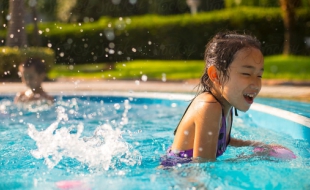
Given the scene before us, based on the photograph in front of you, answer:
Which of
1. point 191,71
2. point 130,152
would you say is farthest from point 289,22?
point 130,152

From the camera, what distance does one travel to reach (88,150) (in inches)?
157

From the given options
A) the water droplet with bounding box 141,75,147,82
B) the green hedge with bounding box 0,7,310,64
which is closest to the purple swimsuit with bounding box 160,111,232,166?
the water droplet with bounding box 141,75,147,82

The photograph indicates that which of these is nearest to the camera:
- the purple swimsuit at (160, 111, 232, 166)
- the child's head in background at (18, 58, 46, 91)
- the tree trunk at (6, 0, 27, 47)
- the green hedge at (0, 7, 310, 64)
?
the purple swimsuit at (160, 111, 232, 166)

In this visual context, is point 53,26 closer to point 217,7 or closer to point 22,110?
point 217,7

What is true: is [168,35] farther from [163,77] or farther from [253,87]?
[253,87]

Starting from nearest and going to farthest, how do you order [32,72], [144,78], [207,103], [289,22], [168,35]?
1. [207,103]
2. [32,72]
3. [144,78]
4. [289,22]
5. [168,35]

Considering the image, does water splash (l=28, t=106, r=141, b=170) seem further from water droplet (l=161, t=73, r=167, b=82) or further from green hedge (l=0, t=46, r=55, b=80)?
green hedge (l=0, t=46, r=55, b=80)

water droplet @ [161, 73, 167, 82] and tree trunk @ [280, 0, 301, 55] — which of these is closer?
water droplet @ [161, 73, 167, 82]

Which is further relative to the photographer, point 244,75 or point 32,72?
point 32,72

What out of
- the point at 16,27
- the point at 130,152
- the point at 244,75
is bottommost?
the point at 130,152

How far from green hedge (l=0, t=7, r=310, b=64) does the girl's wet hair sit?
15295 millimetres

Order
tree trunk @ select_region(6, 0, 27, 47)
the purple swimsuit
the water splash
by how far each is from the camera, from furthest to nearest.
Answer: tree trunk @ select_region(6, 0, 27, 47)
the water splash
the purple swimsuit

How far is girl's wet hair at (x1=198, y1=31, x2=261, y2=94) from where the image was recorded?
124 inches

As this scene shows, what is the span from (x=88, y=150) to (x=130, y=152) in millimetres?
374
